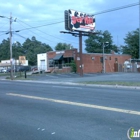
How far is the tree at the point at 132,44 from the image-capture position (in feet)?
222

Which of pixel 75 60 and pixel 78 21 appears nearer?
pixel 78 21

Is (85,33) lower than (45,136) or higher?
higher

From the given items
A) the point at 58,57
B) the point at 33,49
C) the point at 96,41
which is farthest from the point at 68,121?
the point at 33,49

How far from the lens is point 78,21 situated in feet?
141

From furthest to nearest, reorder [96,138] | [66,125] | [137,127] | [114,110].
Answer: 1. [114,110]
2. [66,125]
3. [137,127]
4. [96,138]

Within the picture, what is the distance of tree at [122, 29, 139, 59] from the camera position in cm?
6775

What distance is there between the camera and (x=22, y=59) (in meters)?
74.9

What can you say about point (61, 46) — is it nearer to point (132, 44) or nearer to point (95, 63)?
point (132, 44)

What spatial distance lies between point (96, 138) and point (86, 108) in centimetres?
367

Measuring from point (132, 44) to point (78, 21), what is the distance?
30.7 metres

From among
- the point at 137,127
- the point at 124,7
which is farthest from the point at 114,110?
the point at 124,7

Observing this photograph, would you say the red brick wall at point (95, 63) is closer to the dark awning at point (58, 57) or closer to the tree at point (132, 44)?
the dark awning at point (58, 57)

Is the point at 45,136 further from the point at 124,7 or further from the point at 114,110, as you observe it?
the point at 124,7

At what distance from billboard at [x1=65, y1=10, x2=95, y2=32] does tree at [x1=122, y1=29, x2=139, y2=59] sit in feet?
83.5
